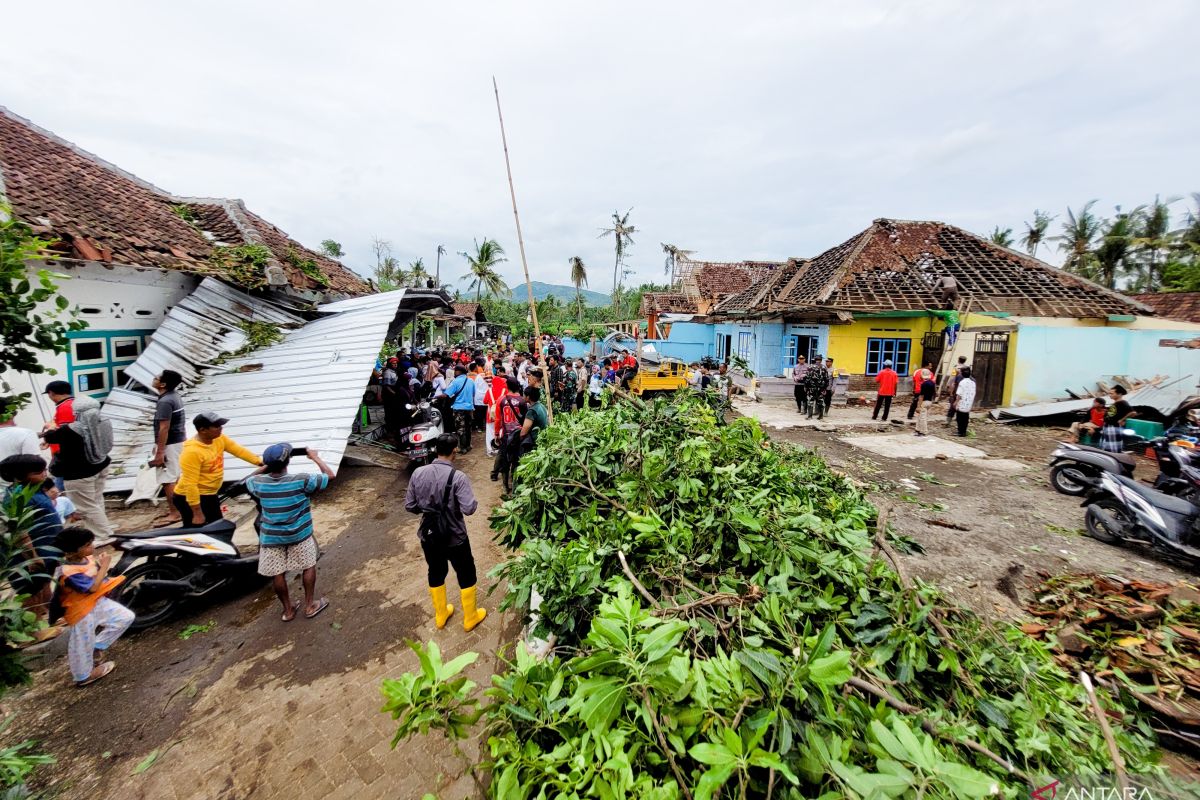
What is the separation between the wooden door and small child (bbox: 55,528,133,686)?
17.3 metres

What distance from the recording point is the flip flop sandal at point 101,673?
127 inches

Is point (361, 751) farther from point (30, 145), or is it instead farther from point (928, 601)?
point (30, 145)

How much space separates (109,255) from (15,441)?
3.09 m

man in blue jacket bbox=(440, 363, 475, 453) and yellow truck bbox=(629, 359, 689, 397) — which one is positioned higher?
man in blue jacket bbox=(440, 363, 475, 453)

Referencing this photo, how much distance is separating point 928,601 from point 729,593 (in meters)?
0.94

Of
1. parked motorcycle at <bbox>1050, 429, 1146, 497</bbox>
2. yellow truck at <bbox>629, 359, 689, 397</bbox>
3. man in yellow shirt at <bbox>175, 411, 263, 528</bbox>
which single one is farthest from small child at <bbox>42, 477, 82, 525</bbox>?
parked motorcycle at <bbox>1050, 429, 1146, 497</bbox>

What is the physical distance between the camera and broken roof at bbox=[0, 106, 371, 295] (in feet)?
Answer: 19.8

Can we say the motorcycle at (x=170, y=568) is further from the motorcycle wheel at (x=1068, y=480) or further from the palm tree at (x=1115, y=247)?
the palm tree at (x=1115, y=247)

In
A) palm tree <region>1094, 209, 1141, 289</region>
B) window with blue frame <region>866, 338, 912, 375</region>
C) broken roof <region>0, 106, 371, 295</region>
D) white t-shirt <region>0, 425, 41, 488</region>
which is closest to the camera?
white t-shirt <region>0, 425, 41, 488</region>

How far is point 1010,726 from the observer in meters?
1.61

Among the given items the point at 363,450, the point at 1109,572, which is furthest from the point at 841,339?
the point at 363,450

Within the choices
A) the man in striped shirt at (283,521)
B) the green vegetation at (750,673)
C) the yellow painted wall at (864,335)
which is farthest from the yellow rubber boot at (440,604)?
the yellow painted wall at (864,335)

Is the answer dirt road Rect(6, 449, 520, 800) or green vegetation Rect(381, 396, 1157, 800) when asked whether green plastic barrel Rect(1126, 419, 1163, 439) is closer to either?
green vegetation Rect(381, 396, 1157, 800)

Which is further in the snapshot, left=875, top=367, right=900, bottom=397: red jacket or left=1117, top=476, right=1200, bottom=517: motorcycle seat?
left=875, top=367, right=900, bottom=397: red jacket
